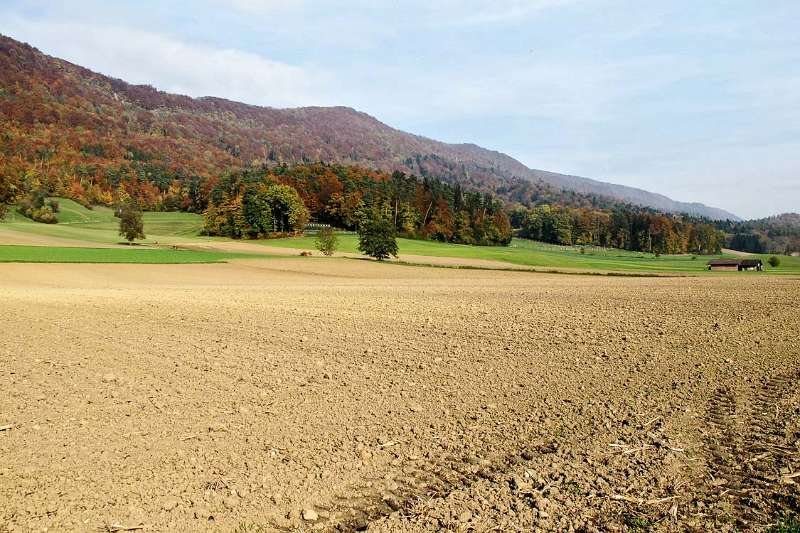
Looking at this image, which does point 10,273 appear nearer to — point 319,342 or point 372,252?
point 319,342

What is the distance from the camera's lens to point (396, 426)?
821 centimetres

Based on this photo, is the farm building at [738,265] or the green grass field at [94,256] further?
the farm building at [738,265]

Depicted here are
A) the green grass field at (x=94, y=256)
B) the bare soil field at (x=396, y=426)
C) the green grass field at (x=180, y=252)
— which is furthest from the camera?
the green grass field at (x=180, y=252)

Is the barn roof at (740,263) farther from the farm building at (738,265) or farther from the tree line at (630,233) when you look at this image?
the tree line at (630,233)

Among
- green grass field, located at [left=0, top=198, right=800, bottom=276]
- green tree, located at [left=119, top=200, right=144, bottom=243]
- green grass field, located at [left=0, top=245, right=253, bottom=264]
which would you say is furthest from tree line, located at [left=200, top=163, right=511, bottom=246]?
green grass field, located at [left=0, top=245, right=253, bottom=264]

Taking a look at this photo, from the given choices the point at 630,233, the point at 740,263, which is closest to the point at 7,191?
the point at 740,263

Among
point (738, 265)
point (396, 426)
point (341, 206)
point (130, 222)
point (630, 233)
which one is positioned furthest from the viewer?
point (630, 233)

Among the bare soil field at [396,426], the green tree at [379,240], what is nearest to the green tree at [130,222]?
the green tree at [379,240]

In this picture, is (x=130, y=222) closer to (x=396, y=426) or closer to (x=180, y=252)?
(x=180, y=252)

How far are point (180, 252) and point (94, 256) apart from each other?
12.4m

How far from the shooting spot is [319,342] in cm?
1495

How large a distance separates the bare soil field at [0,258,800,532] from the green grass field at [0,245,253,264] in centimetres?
4009

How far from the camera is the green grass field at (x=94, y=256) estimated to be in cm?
5116

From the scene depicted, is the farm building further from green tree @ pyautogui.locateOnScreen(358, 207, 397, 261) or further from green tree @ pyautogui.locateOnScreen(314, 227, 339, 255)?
green tree @ pyautogui.locateOnScreen(314, 227, 339, 255)
